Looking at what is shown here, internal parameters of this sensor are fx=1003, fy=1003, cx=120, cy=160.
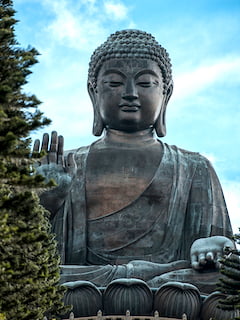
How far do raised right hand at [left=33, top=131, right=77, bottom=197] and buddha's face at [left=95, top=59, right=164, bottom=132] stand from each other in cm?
310

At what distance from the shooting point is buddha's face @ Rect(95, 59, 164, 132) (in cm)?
1802

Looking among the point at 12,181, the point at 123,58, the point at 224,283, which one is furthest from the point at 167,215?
the point at 12,181

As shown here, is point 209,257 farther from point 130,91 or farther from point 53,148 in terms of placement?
point 130,91

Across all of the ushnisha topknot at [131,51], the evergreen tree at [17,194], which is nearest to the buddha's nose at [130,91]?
the ushnisha topknot at [131,51]

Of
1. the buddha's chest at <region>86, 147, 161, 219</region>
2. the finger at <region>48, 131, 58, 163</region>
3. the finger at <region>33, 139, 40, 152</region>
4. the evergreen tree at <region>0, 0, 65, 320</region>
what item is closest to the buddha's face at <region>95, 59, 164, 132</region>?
the buddha's chest at <region>86, 147, 161, 219</region>

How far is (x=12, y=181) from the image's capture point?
1073 centimetres

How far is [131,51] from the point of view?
18.4 metres

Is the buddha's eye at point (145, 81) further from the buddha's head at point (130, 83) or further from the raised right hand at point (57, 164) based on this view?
the raised right hand at point (57, 164)

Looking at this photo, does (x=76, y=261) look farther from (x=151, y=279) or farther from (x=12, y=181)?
(x=12, y=181)

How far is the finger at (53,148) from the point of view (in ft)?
48.9

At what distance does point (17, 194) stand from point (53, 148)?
4.26m

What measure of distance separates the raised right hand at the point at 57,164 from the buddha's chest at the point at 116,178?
2606 mm

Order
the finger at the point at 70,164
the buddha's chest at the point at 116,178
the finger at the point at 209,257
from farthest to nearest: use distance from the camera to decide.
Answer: the buddha's chest at the point at 116,178
the finger at the point at 209,257
the finger at the point at 70,164

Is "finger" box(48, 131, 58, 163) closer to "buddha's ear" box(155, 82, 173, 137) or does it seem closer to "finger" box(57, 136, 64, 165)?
"finger" box(57, 136, 64, 165)
